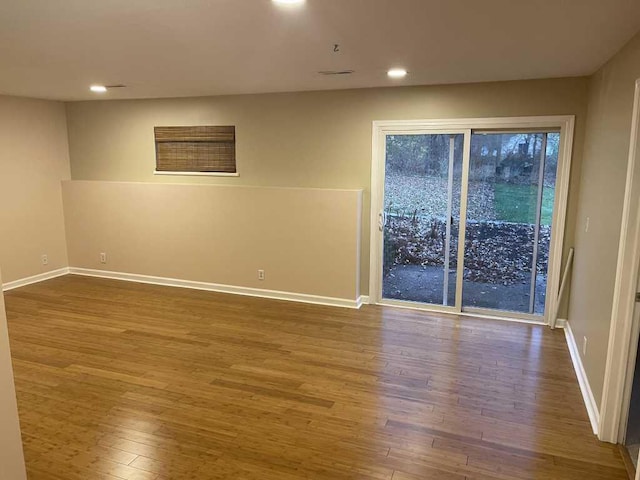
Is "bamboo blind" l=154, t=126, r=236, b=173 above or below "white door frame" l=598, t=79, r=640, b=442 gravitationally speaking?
above

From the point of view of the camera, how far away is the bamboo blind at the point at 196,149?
217 inches

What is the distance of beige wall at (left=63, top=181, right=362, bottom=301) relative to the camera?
510 cm

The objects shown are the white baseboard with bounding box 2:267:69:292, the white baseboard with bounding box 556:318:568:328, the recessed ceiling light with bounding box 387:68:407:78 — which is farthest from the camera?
the white baseboard with bounding box 2:267:69:292

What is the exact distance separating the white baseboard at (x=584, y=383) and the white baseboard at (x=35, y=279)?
617 cm

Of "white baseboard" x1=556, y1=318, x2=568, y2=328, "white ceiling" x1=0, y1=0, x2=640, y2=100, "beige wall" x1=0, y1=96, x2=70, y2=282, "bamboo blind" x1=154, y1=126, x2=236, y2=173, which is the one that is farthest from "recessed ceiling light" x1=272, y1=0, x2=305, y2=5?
"beige wall" x1=0, y1=96, x2=70, y2=282

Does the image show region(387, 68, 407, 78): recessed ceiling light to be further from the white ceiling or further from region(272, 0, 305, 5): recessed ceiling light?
region(272, 0, 305, 5): recessed ceiling light

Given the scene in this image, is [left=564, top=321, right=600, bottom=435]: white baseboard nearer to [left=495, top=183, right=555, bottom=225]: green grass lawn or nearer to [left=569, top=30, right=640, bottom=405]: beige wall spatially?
[left=569, top=30, right=640, bottom=405]: beige wall

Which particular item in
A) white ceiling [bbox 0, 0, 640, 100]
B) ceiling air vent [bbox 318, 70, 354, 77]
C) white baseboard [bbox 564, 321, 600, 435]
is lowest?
white baseboard [bbox 564, 321, 600, 435]

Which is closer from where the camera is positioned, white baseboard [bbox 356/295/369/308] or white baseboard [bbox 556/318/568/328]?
white baseboard [bbox 556/318/568/328]

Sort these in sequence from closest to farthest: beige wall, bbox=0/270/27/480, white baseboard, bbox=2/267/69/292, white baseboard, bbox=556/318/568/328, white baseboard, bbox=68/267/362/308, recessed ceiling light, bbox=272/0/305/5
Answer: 1. beige wall, bbox=0/270/27/480
2. recessed ceiling light, bbox=272/0/305/5
3. white baseboard, bbox=556/318/568/328
4. white baseboard, bbox=68/267/362/308
5. white baseboard, bbox=2/267/69/292

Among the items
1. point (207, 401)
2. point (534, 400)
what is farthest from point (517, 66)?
point (207, 401)

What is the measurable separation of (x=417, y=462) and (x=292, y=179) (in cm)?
348

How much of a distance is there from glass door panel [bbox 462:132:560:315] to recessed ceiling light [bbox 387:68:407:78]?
110 centimetres

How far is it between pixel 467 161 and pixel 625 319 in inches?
96.5
